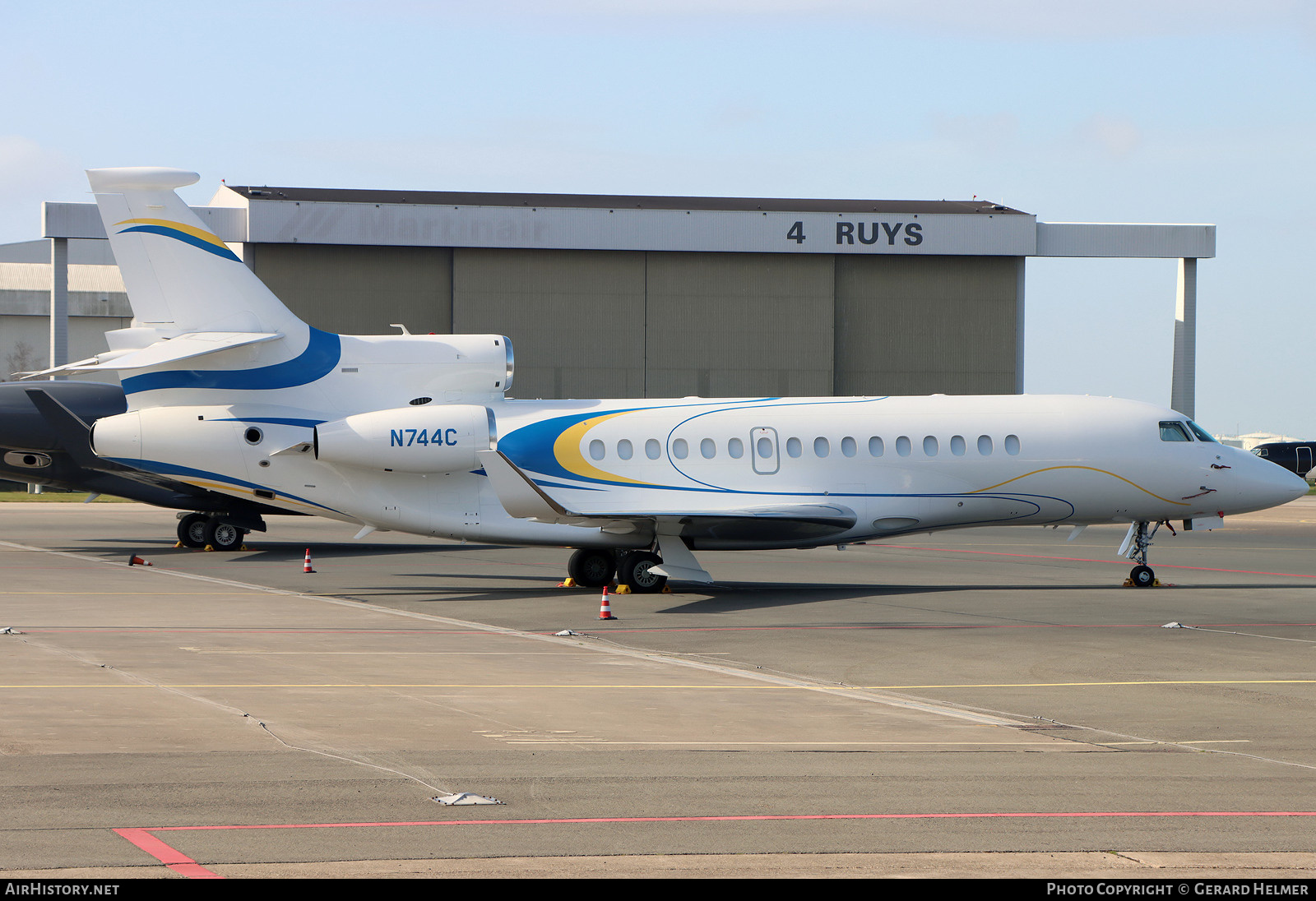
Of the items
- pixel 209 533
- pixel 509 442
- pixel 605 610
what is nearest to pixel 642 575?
pixel 509 442

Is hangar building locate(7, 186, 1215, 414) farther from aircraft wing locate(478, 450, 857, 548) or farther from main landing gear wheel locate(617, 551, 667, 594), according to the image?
aircraft wing locate(478, 450, 857, 548)

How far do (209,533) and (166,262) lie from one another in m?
10.5

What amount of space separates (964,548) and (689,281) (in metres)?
25.6

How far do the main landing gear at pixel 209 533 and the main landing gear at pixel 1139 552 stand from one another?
20023 mm

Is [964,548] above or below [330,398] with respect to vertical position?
below

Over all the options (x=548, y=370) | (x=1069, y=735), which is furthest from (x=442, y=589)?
(x=548, y=370)

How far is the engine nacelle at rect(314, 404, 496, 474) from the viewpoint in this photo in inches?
880

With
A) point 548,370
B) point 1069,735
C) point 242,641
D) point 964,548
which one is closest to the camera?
point 1069,735

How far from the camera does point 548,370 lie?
2249 inches

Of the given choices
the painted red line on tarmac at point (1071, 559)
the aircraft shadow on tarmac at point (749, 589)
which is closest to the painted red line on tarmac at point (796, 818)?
the aircraft shadow on tarmac at point (749, 589)

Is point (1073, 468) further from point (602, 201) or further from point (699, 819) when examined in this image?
point (602, 201)

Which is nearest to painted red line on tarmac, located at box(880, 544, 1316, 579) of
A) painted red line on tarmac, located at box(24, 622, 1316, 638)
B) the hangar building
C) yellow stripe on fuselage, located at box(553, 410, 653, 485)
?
painted red line on tarmac, located at box(24, 622, 1316, 638)

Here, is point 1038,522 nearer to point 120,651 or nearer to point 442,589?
point 442,589

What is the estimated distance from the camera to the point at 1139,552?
24.3 meters
